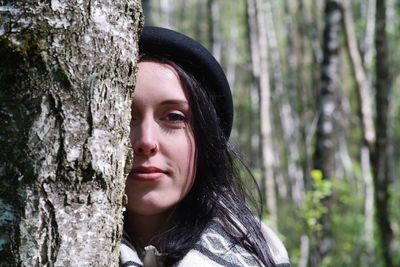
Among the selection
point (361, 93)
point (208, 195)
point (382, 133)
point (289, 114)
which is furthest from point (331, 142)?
point (289, 114)

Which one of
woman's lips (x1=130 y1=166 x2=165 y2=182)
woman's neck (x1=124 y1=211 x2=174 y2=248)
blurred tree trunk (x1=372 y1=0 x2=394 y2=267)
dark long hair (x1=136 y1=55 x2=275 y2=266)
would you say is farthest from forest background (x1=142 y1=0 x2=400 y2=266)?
woman's lips (x1=130 y1=166 x2=165 y2=182)

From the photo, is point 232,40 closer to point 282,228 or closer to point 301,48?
point 301,48

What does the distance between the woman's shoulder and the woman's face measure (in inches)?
5.2

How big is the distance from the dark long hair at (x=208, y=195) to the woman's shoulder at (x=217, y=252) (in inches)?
0.8

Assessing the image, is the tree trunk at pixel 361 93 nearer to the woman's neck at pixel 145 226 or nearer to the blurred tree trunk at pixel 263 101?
the blurred tree trunk at pixel 263 101

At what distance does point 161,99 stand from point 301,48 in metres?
19.6

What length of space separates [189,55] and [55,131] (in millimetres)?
759

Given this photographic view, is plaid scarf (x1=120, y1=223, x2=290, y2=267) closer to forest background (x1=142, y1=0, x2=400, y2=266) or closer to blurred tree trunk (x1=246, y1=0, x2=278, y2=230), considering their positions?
forest background (x1=142, y1=0, x2=400, y2=266)

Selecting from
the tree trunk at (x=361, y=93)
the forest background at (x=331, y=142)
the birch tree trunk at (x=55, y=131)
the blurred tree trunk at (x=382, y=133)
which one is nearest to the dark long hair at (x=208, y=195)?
the forest background at (x=331, y=142)

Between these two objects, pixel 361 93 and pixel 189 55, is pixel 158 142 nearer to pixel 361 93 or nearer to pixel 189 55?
pixel 189 55

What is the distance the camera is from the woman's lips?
159 centimetres

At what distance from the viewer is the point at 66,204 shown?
1117mm

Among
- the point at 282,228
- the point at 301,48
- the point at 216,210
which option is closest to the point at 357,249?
the point at 282,228

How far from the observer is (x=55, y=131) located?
1.11 m
